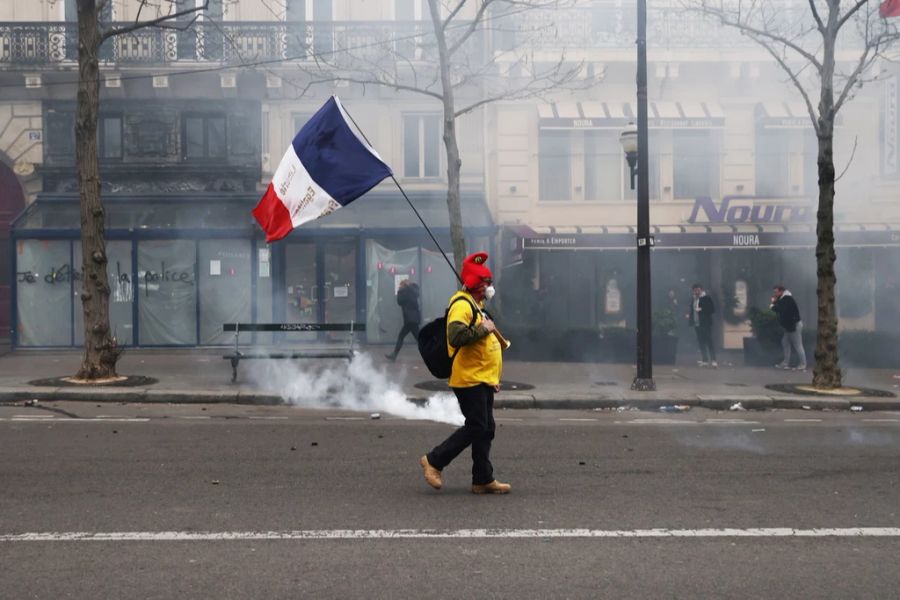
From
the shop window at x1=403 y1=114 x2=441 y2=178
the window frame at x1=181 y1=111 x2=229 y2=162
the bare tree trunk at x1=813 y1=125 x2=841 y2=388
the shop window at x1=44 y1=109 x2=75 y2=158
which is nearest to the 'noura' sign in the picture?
the shop window at x1=403 y1=114 x2=441 y2=178

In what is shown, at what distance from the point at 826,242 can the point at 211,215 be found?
11426mm

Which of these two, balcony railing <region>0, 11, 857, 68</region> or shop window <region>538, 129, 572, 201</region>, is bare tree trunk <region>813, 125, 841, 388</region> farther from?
shop window <region>538, 129, 572, 201</region>

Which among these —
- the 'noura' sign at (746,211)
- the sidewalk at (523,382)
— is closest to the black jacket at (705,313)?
the sidewalk at (523,382)

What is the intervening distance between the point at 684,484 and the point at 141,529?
11.5ft

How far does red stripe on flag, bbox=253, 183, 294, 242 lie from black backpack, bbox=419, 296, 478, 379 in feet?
10.5

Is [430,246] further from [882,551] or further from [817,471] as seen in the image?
[882,551]

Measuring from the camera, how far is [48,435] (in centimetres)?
835

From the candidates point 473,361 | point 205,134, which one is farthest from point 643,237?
point 205,134

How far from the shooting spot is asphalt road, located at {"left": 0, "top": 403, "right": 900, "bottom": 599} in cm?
Answer: 422

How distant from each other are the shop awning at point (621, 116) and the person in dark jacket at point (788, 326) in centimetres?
484

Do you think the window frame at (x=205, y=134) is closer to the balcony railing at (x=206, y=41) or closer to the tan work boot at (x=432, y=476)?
the balcony railing at (x=206, y=41)

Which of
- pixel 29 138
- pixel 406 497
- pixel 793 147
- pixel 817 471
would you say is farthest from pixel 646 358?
pixel 29 138

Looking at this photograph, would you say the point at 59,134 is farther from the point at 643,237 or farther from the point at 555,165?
the point at 643,237

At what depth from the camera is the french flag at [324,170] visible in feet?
26.7
